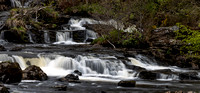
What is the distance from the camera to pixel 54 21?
3259 cm

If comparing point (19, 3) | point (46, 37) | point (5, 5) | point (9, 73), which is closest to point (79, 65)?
point (9, 73)

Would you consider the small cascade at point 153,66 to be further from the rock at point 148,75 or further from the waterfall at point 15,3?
the waterfall at point 15,3

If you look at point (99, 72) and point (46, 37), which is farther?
point (46, 37)

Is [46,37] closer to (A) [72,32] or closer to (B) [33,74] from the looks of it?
(A) [72,32]

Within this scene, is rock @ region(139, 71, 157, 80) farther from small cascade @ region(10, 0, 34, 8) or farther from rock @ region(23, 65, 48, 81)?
small cascade @ region(10, 0, 34, 8)

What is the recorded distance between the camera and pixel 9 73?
39.3ft

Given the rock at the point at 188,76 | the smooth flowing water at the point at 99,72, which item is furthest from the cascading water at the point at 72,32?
the rock at the point at 188,76

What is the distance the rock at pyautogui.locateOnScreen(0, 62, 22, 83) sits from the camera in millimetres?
11883

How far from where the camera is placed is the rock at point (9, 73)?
39.0 ft

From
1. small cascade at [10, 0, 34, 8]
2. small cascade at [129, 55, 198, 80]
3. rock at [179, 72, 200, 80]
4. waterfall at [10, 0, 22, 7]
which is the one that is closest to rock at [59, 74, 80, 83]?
small cascade at [129, 55, 198, 80]

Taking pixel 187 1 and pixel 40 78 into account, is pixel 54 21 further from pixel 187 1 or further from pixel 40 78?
pixel 40 78

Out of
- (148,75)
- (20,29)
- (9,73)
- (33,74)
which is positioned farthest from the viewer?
(20,29)

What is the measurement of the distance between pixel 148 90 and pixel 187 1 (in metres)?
26.5

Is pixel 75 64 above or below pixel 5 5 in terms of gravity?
below
